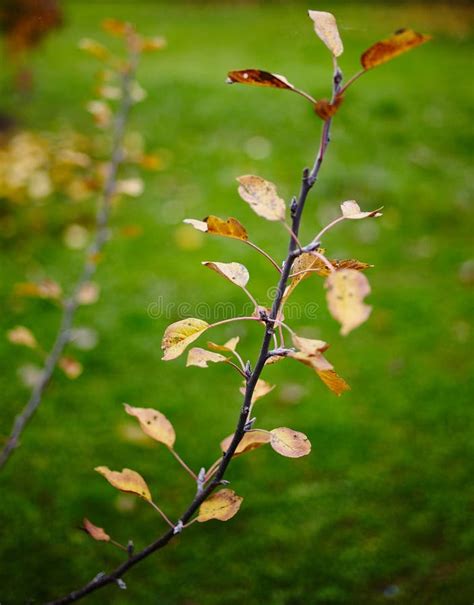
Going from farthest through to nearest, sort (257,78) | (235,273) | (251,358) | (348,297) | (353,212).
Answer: (251,358) → (235,273) → (353,212) → (257,78) → (348,297)

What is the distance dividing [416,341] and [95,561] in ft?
5.81

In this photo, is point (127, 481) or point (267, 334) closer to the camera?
point (267, 334)

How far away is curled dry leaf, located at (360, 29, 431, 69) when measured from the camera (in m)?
0.69

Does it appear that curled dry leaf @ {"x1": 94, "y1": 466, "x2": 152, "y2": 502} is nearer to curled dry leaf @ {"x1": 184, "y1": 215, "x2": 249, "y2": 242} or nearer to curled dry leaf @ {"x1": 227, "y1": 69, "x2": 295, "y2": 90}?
curled dry leaf @ {"x1": 184, "y1": 215, "x2": 249, "y2": 242}

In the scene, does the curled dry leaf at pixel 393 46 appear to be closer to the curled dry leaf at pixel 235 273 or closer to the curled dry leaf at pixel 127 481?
the curled dry leaf at pixel 235 273

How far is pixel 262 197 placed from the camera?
82 centimetres

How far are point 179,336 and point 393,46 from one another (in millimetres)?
544

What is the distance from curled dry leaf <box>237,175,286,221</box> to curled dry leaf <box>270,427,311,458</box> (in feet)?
1.26

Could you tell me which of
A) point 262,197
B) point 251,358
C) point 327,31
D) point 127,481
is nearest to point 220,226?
→ point 262,197

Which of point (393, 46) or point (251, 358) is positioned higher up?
point (393, 46)

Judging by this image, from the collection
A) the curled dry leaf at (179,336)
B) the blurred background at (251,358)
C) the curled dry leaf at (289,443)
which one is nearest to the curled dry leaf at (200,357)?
the curled dry leaf at (179,336)

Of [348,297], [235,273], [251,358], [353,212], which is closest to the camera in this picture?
[348,297]

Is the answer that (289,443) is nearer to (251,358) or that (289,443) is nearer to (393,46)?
(393,46)

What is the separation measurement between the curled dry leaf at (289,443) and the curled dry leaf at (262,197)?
39 cm
